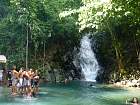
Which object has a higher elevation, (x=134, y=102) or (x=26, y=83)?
(x=26, y=83)

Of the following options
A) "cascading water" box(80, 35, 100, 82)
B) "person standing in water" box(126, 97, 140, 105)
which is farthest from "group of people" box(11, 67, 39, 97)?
"cascading water" box(80, 35, 100, 82)

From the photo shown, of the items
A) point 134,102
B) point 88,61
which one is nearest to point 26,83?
point 134,102

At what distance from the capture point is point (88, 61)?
158 ft

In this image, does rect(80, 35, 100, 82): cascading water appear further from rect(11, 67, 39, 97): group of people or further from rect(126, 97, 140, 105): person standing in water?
rect(126, 97, 140, 105): person standing in water

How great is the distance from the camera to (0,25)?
146ft

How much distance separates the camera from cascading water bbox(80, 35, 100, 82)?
1852 inches

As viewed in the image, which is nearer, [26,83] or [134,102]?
[134,102]

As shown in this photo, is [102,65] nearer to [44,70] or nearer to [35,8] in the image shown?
[44,70]

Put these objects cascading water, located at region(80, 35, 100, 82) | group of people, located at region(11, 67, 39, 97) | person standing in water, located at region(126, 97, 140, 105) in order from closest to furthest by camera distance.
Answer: person standing in water, located at region(126, 97, 140, 105) → group of people, located at region(11, 67, 39, 97) → cascading water, located at region(80, 35, 100, 82)

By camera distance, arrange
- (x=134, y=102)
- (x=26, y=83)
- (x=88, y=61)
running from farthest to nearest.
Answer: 1. (x=88, y=61)
2. (x=26, y=83)
3. (x=134, y=102)

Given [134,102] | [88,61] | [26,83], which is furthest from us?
[88,61]

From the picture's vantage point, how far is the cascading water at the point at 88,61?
47031mm

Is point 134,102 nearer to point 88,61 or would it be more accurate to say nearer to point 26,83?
point 26,83

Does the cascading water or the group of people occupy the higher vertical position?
the cascading water
